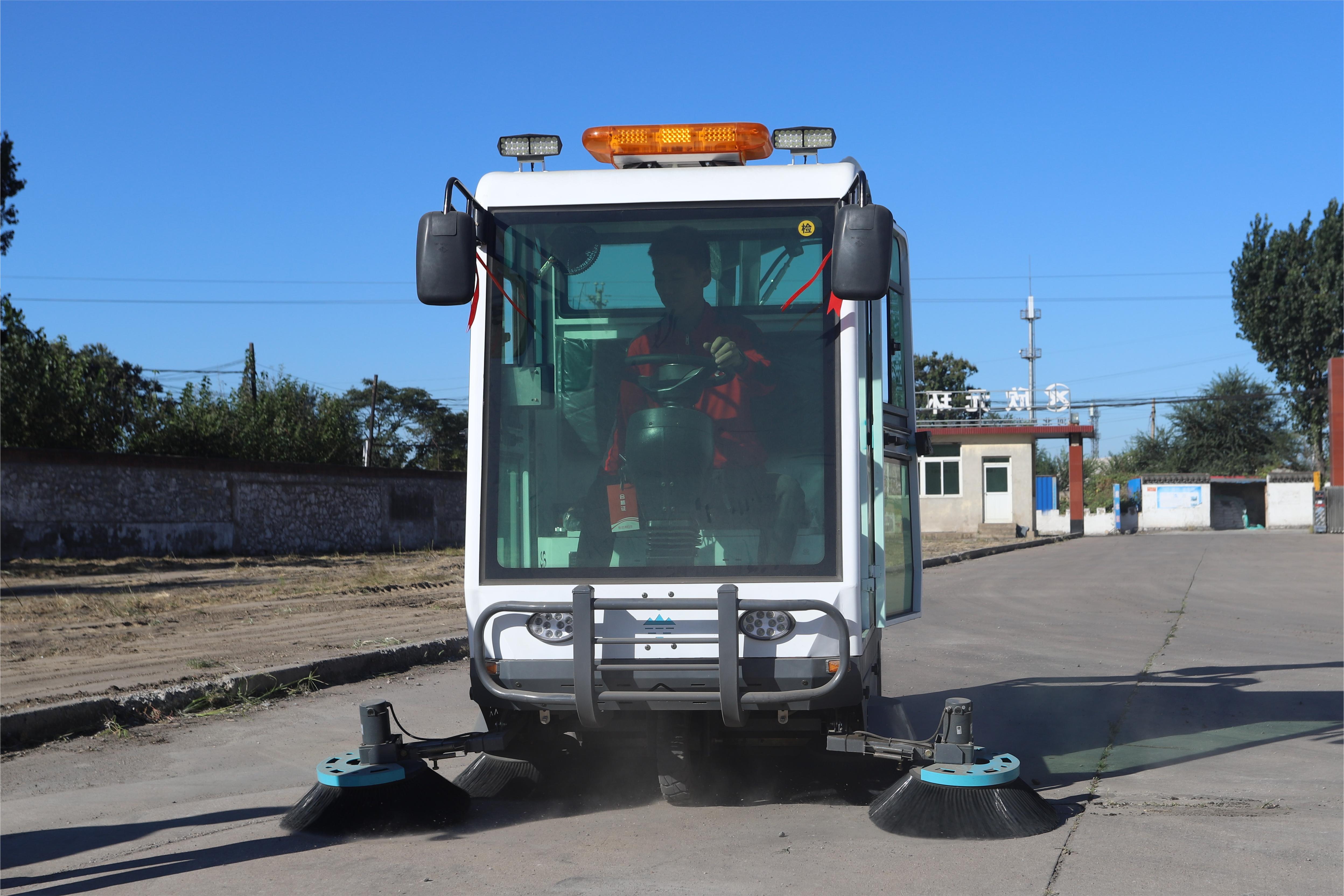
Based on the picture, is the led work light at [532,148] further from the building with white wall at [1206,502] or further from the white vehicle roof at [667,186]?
the building with white wall at [1206,502]

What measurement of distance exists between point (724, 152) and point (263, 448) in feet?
113

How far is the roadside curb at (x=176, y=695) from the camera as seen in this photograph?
22.6 ft

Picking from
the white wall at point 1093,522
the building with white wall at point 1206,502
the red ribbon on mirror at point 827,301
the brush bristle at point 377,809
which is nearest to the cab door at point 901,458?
the red ribbon on mirror at point 827,301

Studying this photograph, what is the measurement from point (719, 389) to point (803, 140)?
4.48 ft

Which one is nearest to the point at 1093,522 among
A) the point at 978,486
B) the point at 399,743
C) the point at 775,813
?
the point at 978,486

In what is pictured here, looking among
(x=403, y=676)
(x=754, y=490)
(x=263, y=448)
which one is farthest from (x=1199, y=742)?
(x=263, y=448)

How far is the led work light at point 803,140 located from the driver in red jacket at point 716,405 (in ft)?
2.47

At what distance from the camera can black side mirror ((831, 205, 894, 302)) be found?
457cm

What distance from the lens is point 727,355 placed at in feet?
16.7

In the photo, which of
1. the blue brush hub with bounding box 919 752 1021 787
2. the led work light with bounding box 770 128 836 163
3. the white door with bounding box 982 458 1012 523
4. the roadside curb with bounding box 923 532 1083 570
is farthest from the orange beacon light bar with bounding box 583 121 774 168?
the white door with bounding box 982 458 1012 523

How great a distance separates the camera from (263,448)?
123 ft

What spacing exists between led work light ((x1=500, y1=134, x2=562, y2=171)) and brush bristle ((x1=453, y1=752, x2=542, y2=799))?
2.86m

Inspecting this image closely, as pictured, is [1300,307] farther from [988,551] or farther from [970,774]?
[970,774]

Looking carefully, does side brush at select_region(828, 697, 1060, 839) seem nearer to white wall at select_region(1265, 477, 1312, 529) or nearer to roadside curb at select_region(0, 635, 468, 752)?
roadside curb at select_region(0, 635, 468, 752)
